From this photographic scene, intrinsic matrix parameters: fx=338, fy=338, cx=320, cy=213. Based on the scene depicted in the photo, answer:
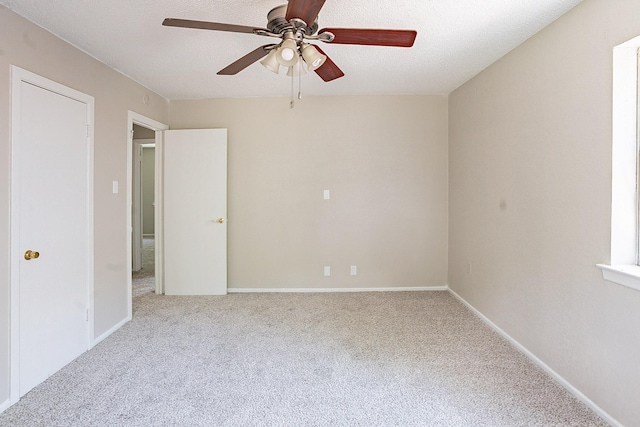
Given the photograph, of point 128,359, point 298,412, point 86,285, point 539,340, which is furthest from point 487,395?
point 86,285

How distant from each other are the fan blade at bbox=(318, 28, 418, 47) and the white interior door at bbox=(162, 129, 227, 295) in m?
2.56

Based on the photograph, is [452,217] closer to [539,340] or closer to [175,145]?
[539,340]

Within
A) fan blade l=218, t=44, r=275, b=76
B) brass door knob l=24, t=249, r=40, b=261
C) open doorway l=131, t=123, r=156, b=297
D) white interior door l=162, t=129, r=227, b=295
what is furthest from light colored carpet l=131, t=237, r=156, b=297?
fan blade l=218, t=44, r=275, b=76

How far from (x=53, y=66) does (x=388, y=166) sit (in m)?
3.27

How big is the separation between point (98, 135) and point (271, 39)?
1.67 metres

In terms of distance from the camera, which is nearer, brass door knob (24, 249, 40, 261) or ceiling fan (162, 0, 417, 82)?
ceiling fan (162, 0, 417, 82)

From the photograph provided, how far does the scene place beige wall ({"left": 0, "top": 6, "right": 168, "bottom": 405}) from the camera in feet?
6.57

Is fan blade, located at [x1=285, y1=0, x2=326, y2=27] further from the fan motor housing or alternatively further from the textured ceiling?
the textured ceiling

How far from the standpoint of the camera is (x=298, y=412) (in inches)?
76.0

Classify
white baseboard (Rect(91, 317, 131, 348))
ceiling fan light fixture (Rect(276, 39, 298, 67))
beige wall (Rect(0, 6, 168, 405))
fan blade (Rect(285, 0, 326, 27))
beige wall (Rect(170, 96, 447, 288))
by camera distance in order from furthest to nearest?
1. beige wall (Rect(170, 96, 447, 288))
2. white baseboard (Rect(91, 317, 131, 348))
3. beige wall (Rect(0, 6, 168, 405))
4. ceiling fan light fixture (Rect(276, 39, 298, 67))
5. fan blade (Rect(285, 0, 326, 27))

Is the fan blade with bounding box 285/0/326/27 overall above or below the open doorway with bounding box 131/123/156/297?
above

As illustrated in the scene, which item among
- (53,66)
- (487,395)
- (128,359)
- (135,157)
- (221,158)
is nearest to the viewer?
(487,395)

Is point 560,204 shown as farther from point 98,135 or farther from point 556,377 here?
point 98,135

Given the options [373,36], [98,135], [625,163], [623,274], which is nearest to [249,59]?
[373,36]
